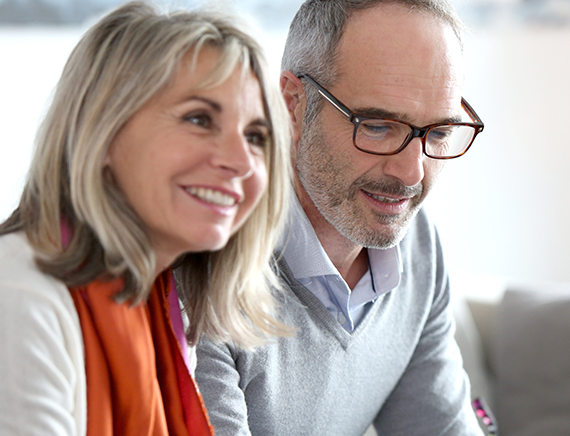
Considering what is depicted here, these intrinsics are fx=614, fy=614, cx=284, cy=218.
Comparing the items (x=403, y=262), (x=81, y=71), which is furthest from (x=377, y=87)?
(x=81, y=71)

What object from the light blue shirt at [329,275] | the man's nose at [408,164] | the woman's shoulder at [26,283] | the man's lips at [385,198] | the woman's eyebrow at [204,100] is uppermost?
the woman's eyebrow at [204,100]

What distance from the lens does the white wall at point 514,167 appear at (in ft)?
8.03

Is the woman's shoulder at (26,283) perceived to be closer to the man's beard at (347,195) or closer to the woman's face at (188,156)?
the woman's face at (188,156)

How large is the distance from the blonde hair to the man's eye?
0.04 metres

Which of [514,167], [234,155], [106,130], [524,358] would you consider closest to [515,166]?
[514,167]

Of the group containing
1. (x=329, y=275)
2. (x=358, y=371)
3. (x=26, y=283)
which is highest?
(x=26, y=283)

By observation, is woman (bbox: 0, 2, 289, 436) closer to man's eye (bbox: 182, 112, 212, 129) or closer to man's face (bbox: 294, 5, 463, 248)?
man's eye (bbox: 182, 112, 212, 129)

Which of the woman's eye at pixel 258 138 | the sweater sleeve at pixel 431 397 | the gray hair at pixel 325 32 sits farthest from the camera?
the sweater sleeve at pixel 431 397

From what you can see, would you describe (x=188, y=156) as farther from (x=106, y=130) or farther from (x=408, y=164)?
(x=408, y=164)

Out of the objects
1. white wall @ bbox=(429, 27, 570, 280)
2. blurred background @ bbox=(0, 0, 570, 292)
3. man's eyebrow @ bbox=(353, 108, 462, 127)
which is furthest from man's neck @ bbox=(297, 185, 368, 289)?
white wall @ bbox=(429, 27, 570, 280)

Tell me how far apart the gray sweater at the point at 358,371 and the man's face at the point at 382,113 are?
0.20m

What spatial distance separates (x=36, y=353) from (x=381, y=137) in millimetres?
759

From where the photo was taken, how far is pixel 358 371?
1354mm

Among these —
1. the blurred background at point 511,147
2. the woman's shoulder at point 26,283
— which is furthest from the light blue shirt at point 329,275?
the blurred background at point 511,147
